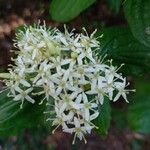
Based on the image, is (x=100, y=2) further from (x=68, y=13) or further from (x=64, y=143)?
(x=68, y=13)

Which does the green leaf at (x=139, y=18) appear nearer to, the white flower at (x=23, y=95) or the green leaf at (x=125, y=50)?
the green leaf at (x=125, y=50)

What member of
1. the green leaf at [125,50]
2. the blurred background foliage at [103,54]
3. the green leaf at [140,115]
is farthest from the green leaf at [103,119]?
the green leaf at [140,115]

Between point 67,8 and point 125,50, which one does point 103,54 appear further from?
point 67,8

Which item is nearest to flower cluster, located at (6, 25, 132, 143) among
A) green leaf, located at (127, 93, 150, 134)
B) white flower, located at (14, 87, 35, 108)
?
white flower, located at (14, 87, 35, 108)

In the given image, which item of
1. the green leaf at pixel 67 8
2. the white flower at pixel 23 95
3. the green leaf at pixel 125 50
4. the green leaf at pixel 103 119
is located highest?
the green leaf at pixel 67 8

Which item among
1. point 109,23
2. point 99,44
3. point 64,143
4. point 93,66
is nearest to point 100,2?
point 109,23

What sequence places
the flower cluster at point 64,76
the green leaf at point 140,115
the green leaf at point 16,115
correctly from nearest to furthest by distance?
1. the flower cluster at point 64,76
2. the green leaf at point 16,115
3. the green leaf at point 140,115

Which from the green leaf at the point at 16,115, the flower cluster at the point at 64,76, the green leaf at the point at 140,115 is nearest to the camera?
the flower cluster at the point at 64,76
